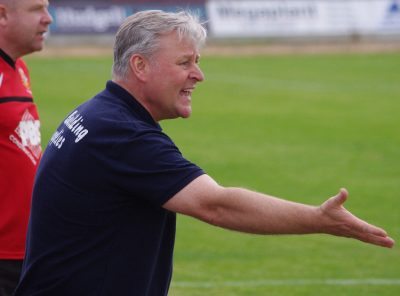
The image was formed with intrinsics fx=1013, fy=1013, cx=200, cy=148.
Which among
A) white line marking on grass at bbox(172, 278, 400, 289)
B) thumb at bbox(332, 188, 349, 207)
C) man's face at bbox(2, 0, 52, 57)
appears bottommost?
white line marking on grass at bbox(172, 278, 400, 289)

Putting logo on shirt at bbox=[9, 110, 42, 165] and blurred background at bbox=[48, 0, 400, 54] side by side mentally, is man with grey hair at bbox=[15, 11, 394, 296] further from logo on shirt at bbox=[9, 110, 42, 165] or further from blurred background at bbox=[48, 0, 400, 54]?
blurred background at bbox=[48, 0, 400, 54]

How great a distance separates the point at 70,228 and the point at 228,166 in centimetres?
1134

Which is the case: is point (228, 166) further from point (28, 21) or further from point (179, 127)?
point (28, 21)

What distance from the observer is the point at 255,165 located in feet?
51.5

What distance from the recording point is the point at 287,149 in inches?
676

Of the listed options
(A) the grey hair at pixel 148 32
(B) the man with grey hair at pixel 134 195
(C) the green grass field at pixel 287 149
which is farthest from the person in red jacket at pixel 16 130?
(C) the green grass field at pixel 287 149

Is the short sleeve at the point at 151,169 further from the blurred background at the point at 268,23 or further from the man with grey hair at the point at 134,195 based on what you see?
the blurred background at the point at 268,23

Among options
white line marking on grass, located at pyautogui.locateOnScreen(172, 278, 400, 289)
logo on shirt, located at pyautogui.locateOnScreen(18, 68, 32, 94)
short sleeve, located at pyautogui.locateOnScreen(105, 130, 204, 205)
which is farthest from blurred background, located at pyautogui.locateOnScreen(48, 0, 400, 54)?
short sleeve, located at pyautogui.locateOnScreen(105, 130, 204, 205)

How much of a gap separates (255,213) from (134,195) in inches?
20.1

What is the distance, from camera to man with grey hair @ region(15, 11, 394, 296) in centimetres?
407

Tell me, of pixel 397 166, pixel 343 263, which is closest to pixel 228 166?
pixel 397 166

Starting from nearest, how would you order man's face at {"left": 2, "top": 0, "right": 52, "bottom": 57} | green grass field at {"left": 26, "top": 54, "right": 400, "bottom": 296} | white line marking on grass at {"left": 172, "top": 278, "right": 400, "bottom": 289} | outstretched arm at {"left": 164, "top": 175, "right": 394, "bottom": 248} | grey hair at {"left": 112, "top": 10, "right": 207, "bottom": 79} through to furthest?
outstretched arm at {"left": 164, "top": 175, "right": 394, "bottom": 248} < grey hair at {"left": 112, "top": 10, "right": 207, "bottom": 79} < man's face at {"left": 2, "top": 0, "right": 52, "bottom": 57} < white line marking on grass at {"left": 172, "top": 278, "right": 400, "bottom": 289} < green grass field at {"left": 26, "top": 54, "right": 400, "bottom": 296}

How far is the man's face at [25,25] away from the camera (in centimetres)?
623

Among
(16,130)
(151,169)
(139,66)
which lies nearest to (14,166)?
(16,130)
